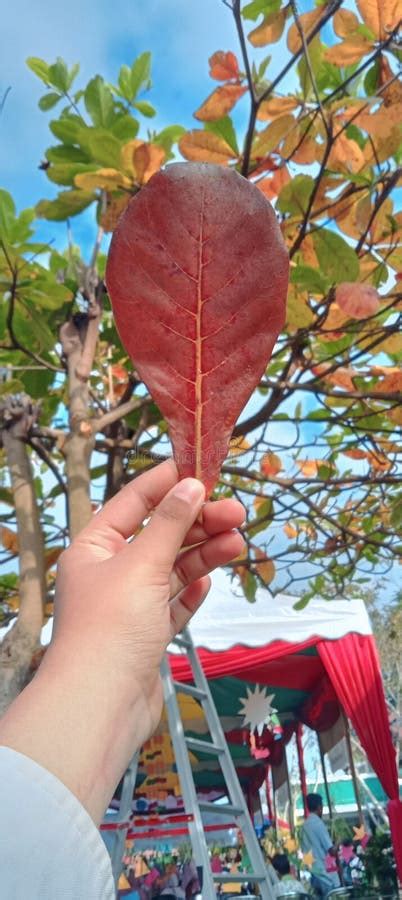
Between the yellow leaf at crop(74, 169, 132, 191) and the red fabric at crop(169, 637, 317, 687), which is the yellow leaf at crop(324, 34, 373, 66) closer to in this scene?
the yellow leaf at crop(74, 169, 132, 191)

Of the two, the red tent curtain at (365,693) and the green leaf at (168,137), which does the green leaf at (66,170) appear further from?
the red tent curtain at (365,693)

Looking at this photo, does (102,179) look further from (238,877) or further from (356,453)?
(238,877)

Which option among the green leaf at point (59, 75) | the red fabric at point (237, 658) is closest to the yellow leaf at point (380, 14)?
the green leaf at point (59, 75)

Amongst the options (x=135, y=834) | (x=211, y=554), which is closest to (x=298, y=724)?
(x=135, y=834)

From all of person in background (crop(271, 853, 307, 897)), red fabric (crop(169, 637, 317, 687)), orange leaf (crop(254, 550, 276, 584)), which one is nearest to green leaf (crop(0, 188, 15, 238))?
orange leaf (crop(254, 550, 276, 584))

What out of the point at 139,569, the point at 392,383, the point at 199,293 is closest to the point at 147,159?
the point at 392,383

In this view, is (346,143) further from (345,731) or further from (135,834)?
(345,731)
